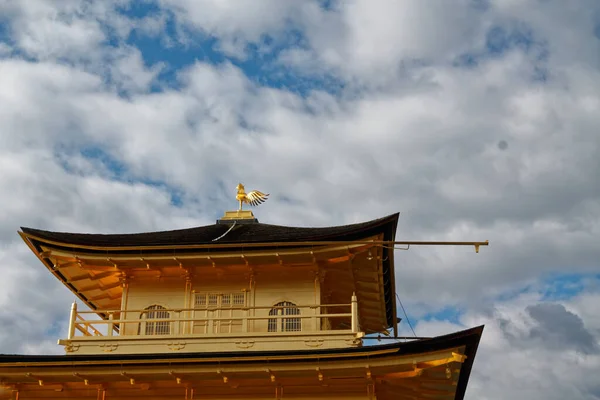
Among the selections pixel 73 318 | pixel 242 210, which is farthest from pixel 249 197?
pixel 73 318

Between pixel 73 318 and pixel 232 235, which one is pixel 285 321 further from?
pixel 73 318

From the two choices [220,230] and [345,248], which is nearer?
[345,248]

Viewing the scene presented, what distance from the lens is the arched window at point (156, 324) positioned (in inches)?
909

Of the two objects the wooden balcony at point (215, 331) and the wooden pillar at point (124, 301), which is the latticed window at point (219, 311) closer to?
the wooden balcony at point (215, 331)

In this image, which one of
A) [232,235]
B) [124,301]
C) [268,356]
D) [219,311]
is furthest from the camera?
[232,235]

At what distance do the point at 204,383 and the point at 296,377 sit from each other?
2430mm

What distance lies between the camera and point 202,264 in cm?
2281

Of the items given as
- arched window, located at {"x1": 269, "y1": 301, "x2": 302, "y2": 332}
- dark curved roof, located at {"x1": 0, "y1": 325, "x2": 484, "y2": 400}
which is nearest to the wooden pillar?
dark curved roof, located at {"x1": 0, "y1": 325, "x2": 484, "y2": 400}

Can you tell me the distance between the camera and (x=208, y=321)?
22.3 metres

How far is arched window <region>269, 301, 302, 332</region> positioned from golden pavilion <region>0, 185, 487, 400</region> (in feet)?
0.13

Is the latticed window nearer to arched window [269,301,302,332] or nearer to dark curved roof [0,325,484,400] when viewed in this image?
arched window [269,301,302,332]

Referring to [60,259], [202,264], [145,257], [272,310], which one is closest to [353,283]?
[272,310]

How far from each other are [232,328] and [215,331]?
487mm

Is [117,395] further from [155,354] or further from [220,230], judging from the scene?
[220,230]
